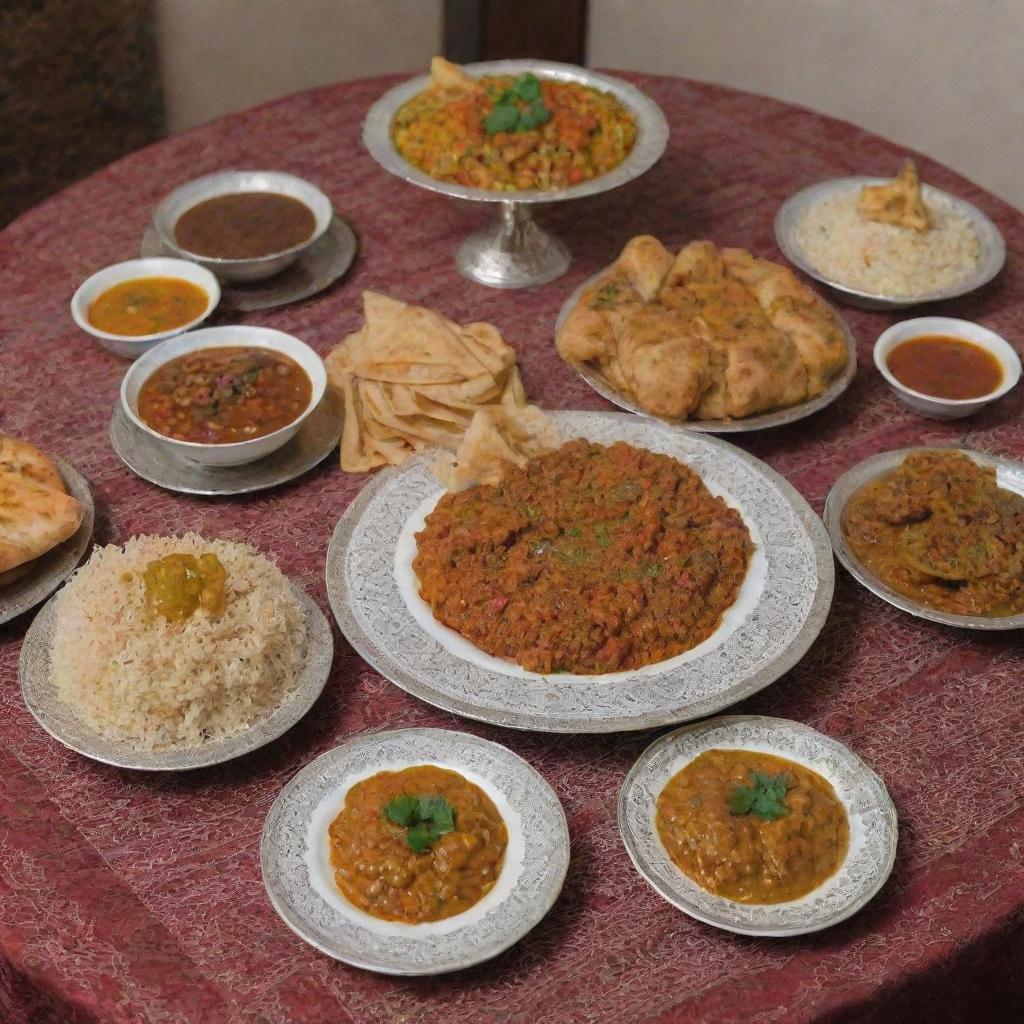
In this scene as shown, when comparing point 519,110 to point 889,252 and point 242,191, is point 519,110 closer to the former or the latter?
point 242,191

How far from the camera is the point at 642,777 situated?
91.3 inches

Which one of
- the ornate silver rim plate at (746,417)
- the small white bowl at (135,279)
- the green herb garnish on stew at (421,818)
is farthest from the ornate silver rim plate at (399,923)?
the small white bowl at (135,279)

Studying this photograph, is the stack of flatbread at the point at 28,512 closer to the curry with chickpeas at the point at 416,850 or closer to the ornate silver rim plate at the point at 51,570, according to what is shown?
the ornate silver rim plate at the point at 51,570

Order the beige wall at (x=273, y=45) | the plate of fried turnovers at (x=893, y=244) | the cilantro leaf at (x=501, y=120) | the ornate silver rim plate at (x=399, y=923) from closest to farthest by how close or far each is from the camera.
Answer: the ornate silver rim plate at (x=399, y=923)
the cilantro leaf at (x=501, y=120)
the plate of fried turnovers at (x=893, y=244)
the beige wall at (x=273, y=45)

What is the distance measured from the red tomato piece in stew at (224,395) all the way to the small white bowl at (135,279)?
0.22 metres

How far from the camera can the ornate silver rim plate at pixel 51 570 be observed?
2.72 metres

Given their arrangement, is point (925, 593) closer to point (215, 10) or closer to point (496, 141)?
point (496, 141)

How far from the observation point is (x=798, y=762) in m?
2.36

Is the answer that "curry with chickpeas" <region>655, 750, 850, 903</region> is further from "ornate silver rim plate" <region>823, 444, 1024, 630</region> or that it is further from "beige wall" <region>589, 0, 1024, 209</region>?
"beige wall" <region>589, 0, 1024, 209</region>

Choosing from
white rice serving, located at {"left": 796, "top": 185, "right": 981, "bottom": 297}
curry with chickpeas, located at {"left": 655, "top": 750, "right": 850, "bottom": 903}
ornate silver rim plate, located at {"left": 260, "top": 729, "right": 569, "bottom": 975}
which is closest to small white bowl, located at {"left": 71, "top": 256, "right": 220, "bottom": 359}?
ornate silver rim plate, located at {"left": 260, "top": 729, "right": 569, "bottom": 975}

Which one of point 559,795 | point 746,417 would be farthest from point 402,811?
point 746,417

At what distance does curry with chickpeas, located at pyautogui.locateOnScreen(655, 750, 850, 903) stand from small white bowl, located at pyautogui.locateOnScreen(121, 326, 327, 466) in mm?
1312

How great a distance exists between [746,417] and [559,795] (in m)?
1.21

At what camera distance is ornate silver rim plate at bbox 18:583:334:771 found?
2.35 metres
